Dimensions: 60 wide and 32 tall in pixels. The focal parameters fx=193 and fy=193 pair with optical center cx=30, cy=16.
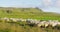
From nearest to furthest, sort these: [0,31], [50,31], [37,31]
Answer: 1. [0,31]
2. [37,31]
3. [50,31]

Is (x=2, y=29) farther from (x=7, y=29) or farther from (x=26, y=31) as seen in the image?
(x=26, y=31)

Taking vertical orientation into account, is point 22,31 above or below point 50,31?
above

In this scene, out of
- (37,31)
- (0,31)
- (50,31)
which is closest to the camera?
(0,31)

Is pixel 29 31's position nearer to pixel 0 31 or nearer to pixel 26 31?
pixel 26 31

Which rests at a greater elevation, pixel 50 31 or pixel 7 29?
pixel 7 29

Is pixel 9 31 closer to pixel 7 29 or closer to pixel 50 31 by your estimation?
pixel 7 29

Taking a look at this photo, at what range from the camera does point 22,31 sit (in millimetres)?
16406

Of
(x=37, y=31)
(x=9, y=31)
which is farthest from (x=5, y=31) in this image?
(x=37, y=31)

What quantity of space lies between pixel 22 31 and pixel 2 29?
1724 mm

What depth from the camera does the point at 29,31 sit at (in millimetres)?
16719

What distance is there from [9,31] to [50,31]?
6.13m

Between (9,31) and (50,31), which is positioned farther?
(50,31)

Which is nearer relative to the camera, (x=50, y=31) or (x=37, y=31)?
(x=37, y=31)

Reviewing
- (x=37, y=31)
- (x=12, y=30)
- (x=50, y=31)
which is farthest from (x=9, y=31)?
(x=50, y=31)
